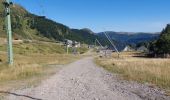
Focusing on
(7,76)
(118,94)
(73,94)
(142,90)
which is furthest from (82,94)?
(7,76)

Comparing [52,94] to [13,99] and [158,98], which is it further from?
[158,98]

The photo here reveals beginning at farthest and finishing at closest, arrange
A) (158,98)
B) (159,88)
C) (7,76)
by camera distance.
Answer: (7,76)
(159,88)
(158,98)

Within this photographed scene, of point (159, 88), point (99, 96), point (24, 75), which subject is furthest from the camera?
point (24, 75)

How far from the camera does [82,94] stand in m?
17.0

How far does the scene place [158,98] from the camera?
15211 millimetres

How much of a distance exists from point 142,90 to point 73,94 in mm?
3240

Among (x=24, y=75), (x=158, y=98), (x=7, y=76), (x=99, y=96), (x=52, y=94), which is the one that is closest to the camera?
(x=158, y=98)

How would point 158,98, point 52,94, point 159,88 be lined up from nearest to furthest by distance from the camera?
point 158,98 → point 52,94 → point 159,88

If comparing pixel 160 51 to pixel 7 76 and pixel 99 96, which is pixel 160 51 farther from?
pixel 99 96

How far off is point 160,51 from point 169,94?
112659 millimetres

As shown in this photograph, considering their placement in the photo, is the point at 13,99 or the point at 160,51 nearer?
the point at 13,99

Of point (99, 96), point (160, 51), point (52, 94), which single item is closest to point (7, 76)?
point (52, 94)

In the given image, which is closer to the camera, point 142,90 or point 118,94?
point 118,94

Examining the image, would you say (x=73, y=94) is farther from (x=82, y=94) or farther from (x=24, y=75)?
(x=24, y=75)
